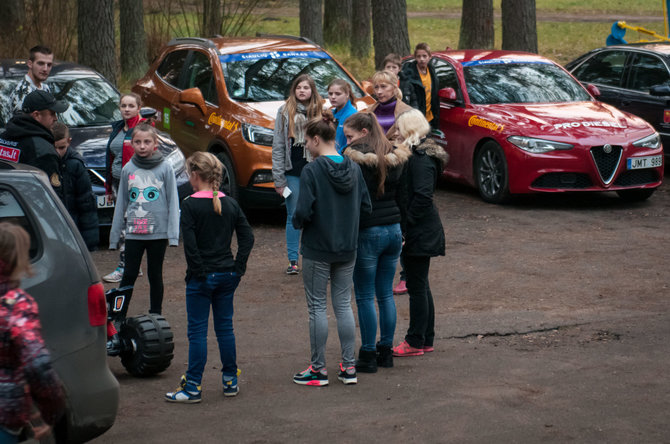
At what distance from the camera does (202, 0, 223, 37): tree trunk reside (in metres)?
20.9

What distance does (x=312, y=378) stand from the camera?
6.28 meters

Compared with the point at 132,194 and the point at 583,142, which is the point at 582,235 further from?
the point at 132,194

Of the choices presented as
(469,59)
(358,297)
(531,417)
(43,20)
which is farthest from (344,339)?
(43,20)

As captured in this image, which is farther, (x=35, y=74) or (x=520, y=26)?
(x=520, y=26)

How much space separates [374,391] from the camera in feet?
20.2

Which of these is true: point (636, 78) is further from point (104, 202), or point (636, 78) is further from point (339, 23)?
point (339, 23)

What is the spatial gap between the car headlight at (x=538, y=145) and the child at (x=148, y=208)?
18.0 feet

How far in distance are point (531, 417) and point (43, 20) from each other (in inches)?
629

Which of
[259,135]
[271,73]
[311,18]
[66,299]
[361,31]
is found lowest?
[66,299]

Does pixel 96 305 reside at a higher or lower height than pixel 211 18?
lower

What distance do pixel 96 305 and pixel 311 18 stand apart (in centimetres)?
1636

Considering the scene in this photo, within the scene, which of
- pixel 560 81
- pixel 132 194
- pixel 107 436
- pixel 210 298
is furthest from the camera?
pixel 560 81

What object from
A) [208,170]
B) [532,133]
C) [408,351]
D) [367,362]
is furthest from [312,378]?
[532,133]

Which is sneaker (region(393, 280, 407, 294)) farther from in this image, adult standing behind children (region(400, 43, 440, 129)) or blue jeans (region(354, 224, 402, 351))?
adult standing behind children (region(400, 43, 440, 129))
